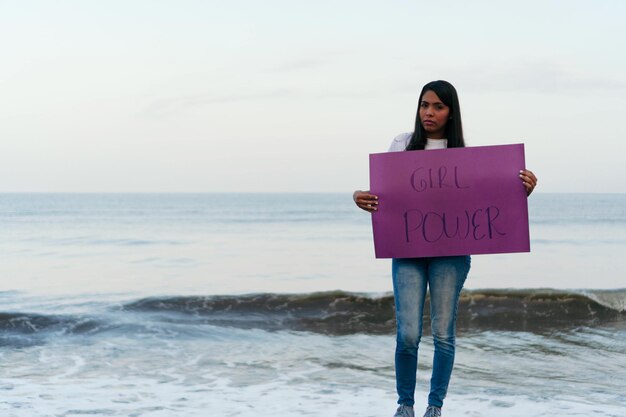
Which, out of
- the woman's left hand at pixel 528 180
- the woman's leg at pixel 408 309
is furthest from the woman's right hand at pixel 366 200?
the woman's left hand at pixel 528 180

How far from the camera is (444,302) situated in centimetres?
359

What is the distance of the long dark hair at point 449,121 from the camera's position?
11.9 ft

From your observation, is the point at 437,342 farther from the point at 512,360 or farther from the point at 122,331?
the point at 122,331

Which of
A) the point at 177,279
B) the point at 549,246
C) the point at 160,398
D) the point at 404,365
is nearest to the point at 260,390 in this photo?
the point at 160,398

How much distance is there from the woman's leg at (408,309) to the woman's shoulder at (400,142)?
59 centimetres

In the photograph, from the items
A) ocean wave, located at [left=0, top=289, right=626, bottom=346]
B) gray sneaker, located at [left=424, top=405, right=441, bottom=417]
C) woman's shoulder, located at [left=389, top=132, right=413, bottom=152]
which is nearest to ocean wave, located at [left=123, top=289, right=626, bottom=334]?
ocean wave, located at [left=0, top=289, right=626, bottom=346]

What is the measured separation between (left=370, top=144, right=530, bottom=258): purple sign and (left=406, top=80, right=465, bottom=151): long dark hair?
10cm

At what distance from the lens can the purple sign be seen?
3639 mm

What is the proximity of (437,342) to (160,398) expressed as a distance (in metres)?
2.28

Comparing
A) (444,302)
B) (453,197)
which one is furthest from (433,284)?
(453,197)

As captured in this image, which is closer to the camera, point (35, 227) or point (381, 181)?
point (381, 181)

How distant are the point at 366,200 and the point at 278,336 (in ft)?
17.1

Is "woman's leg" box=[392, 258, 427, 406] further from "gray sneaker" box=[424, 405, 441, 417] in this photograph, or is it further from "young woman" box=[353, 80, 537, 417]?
"gray sneaker" box=[424, 405, 441, 417]

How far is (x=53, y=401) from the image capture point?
4.96m
